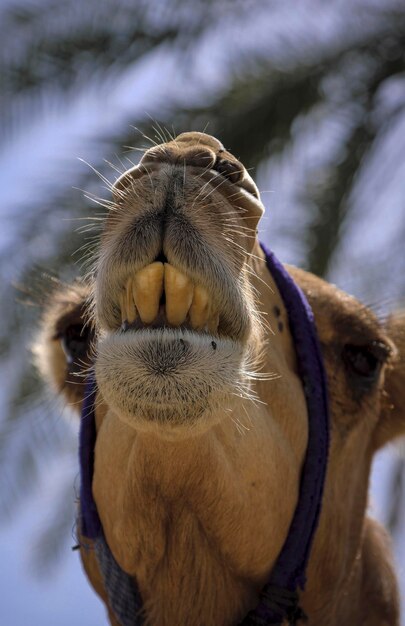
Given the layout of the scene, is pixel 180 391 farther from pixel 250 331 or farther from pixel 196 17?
pixel 196 17

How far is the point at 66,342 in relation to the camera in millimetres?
3320

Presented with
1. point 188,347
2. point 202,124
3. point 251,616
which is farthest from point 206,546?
point 202,124

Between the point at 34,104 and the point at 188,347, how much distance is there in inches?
119

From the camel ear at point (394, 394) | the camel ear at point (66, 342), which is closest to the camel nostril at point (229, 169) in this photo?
the camel ear at point (66, 342)

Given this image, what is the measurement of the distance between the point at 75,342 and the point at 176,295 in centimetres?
113

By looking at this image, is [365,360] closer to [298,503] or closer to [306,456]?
[306,456]

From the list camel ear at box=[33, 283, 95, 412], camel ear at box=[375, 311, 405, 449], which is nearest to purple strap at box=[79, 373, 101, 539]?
camel ear at box=[33, 283, 95, 412]

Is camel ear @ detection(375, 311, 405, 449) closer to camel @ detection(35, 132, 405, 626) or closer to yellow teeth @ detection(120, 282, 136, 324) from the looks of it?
camel @ detection(35, 132, 405, 626)

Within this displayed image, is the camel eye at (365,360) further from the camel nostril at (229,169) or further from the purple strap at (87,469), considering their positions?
the camel nostril at (229,169)

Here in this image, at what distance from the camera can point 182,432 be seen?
225 cm

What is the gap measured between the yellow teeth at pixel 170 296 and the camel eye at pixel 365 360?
3.46 ft

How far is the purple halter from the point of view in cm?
285

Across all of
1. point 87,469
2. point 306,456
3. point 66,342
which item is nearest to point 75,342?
point 66,342

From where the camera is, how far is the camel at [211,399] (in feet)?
7.30
